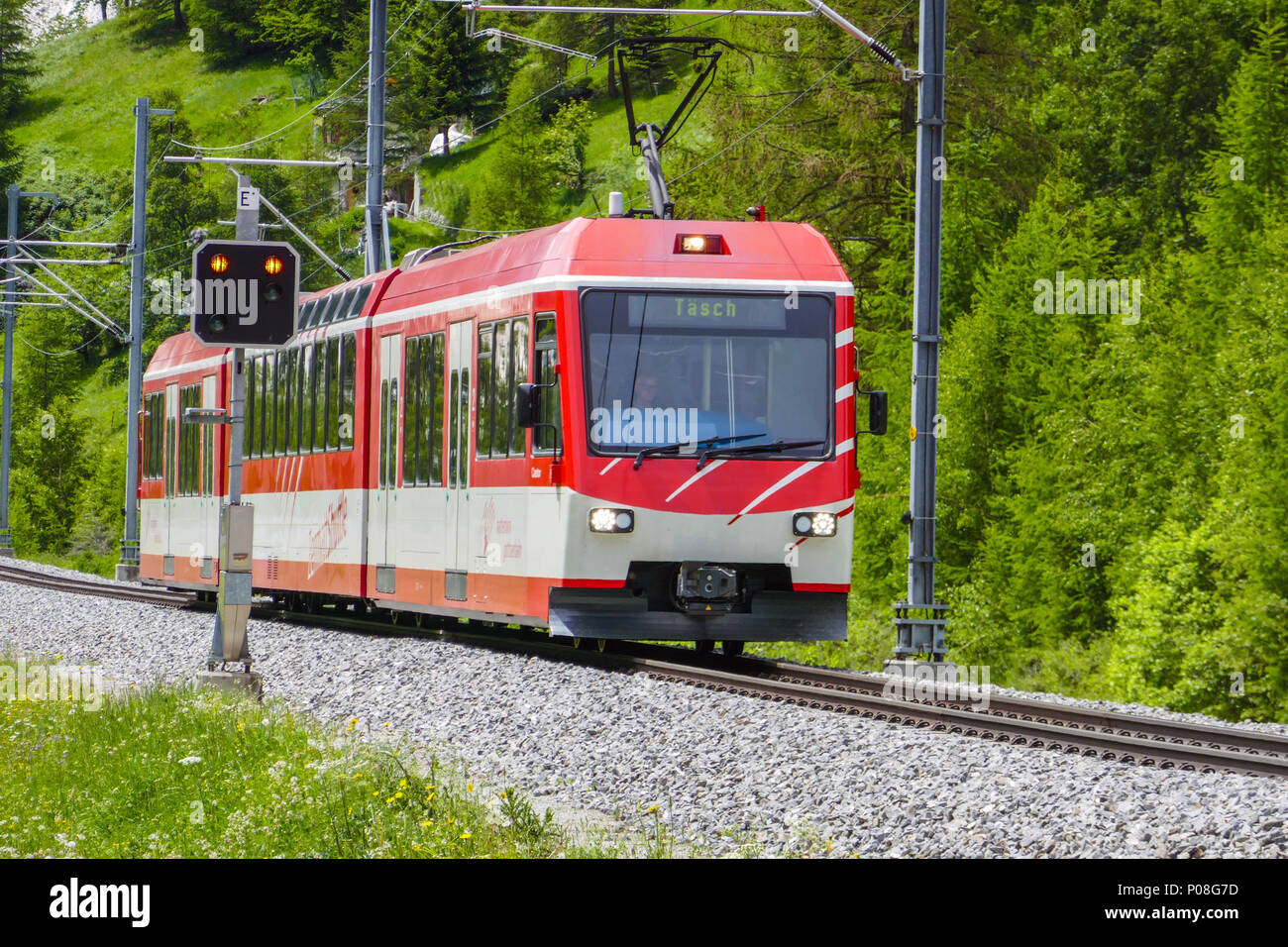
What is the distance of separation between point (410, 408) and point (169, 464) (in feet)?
33.0

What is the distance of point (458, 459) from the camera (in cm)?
1775

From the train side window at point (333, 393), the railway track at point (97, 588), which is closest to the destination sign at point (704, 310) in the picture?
the train side window at point (333, 393)

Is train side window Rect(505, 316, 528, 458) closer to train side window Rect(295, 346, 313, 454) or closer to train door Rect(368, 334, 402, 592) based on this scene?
train door Rect(368, 334, 402, 592)

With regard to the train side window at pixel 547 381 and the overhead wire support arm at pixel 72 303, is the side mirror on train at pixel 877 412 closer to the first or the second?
the train side window at pixel 547 381

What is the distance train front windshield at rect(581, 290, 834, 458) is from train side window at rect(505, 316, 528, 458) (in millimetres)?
852

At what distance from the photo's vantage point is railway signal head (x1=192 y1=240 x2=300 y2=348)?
1280 cm

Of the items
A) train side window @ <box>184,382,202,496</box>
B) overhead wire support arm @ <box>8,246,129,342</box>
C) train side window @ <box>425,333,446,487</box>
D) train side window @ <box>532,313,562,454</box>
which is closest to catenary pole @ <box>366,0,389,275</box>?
train side window @ <box>184,382,202,496</box>

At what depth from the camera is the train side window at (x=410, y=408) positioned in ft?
62.0

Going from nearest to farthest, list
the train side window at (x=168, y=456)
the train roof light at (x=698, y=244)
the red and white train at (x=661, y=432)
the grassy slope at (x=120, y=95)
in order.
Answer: the red and white train at (x=661, y=432), the train roof light at (x=698, y=244), the train side window at (x=168, y=456), the grassy slope at (x=120, y=95)

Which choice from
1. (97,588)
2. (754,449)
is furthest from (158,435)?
(754,449)

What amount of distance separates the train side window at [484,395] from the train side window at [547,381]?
1106mm

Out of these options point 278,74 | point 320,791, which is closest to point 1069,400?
point 320,791
